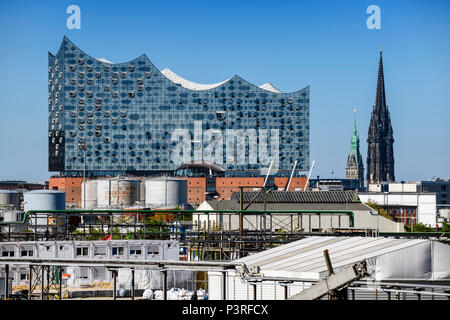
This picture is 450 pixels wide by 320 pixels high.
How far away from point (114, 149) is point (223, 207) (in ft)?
295

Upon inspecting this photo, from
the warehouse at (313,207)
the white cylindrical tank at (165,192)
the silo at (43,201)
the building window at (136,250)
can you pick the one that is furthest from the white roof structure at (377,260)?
the white cylindrical tank at (165,192)

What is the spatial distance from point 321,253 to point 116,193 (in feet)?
386

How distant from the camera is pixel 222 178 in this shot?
16175 cm

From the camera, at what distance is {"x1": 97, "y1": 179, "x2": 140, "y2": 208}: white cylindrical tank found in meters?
134

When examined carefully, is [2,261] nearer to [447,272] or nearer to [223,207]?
[447,272]

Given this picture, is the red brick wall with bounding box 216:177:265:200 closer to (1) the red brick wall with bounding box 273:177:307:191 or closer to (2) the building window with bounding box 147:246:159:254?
(1) the red brick wall with bounding box 273:177:307:191

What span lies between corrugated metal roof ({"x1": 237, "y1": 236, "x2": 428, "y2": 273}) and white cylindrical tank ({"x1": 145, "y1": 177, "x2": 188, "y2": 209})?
378 ft

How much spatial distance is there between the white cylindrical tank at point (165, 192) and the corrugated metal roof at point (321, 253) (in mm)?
115108

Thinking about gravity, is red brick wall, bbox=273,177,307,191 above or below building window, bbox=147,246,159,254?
above

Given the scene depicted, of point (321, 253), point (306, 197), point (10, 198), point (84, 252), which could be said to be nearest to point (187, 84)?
point (10, 198)

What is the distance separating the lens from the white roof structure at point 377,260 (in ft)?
50.2

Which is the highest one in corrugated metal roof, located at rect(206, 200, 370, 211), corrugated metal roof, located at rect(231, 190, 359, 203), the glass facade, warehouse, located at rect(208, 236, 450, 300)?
the glass facade

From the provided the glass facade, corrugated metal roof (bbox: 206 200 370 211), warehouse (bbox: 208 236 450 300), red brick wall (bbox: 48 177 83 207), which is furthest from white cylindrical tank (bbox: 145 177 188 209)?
warehouse (bbox: 208 236 450 300)

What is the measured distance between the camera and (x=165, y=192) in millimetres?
134875
